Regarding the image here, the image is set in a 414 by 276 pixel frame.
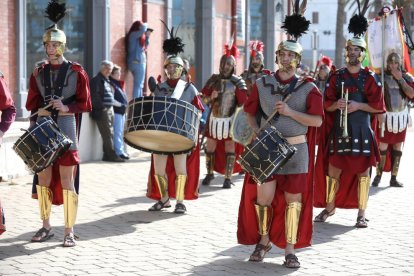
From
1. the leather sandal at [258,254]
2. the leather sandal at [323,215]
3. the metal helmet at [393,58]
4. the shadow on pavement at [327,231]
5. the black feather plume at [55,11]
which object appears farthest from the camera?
the metal helmet at [393,58]

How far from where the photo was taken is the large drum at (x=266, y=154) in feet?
25.8

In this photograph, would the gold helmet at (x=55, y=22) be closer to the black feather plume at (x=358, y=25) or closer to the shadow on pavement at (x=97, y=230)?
the shadow on pavement at (x=97, y=230)

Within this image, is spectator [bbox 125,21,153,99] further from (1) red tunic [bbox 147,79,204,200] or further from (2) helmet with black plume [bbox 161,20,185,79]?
(2) helmet with black plume [bbox 161,20,185,79]

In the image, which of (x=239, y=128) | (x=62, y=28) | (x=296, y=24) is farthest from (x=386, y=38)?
(x=62, y=28)

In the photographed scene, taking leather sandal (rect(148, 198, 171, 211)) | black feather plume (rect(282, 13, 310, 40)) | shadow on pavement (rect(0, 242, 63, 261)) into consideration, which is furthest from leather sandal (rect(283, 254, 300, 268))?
leather sandal (rect(148, 198, 171, 211))

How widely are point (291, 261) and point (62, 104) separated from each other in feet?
7.90

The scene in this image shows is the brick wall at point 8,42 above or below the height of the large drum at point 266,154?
above

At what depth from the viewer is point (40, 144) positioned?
8492mm

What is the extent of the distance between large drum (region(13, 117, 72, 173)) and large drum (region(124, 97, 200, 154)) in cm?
178

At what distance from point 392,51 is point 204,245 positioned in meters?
5.88

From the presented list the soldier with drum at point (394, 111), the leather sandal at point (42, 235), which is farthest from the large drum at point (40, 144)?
the soldier with drum at point (394, 111)

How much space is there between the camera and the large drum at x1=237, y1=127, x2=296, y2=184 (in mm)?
7852

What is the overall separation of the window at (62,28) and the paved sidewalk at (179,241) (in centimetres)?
627

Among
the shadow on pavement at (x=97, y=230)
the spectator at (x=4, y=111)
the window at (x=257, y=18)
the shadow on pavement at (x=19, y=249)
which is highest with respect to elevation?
the window at (x=257, y=18)
